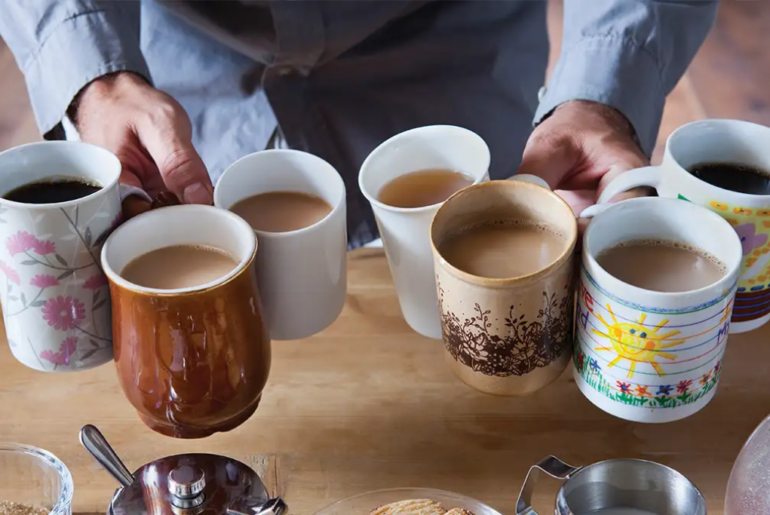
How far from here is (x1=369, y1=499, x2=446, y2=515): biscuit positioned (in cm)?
64

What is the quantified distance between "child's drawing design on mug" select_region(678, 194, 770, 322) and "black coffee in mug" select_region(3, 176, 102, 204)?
510 millimetres

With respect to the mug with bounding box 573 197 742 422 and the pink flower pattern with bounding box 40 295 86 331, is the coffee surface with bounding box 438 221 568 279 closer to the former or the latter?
the mug with bounding box 573 197 742 422

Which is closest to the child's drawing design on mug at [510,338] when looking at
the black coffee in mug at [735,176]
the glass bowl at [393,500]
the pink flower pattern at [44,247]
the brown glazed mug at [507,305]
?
the brown glazed mug at [507,305]

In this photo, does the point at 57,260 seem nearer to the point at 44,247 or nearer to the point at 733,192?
the point at 44,247

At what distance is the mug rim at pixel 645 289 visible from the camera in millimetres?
602

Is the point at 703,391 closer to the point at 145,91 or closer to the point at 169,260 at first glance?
the point at 169,260

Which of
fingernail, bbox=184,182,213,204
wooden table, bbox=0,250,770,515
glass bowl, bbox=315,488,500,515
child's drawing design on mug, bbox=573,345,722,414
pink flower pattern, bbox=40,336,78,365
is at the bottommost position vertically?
wooden table, bbox=0,250,770,515

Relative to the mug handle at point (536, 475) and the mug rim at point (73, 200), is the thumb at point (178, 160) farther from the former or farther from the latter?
the mug handle at point (536, 475)

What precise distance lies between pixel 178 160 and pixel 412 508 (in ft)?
1.32

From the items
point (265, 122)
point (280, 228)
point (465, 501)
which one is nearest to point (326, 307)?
point (280, 228)

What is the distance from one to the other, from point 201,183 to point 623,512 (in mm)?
475

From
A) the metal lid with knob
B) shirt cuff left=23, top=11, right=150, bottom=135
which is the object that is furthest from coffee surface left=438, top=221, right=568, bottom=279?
shirt cuff left=23, top=11, right=150, bottom=135

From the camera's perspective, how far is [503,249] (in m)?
0.70

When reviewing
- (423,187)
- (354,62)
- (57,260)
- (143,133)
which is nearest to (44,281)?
(57,260)
